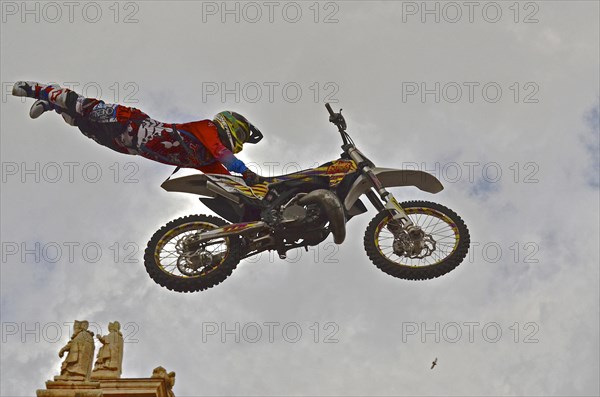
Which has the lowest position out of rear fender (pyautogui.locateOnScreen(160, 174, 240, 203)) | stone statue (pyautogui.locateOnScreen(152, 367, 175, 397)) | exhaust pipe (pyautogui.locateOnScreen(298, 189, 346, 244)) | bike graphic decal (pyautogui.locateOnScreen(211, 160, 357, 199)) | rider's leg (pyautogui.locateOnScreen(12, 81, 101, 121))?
stone statue (pyautogui.locateOnScreen(152, 367, 175, 397))

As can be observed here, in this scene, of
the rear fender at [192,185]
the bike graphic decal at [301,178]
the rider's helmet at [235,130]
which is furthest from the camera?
the rider's helmet at [235,130]

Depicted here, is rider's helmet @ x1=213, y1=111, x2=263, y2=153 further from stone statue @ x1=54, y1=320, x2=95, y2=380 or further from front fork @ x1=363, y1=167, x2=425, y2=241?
stone statue @ x1=54, y1=320, x2=95, y2=380

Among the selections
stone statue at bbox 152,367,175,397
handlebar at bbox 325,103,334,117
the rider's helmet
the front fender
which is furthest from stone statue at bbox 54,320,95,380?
handlebar at bbox 325,103,334,117

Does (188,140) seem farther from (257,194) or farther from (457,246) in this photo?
(457,246)

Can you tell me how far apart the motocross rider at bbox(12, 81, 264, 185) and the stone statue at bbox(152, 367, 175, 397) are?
5.32m

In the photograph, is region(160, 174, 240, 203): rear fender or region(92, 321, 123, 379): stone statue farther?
region(92, 321, 123, 379): stone statue

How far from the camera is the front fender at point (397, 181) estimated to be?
28906mm

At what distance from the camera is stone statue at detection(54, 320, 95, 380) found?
30797 mm

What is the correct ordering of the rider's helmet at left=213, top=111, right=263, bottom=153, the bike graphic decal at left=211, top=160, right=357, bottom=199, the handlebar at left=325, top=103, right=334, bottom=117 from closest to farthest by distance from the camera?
the bike graphic decal at left=211, top=160, right=357, bottom=199, the handlebar at left=325, top=103, right=334, bottom=117, the rider's helmet at left=213, top=111, right=263, bottom=153

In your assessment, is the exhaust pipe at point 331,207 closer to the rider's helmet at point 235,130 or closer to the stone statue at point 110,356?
the rider's helmet at point 235,130

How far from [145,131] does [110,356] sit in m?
6.06

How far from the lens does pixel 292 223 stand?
1109 inches

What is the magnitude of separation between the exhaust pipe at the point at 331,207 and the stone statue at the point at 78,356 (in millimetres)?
6865

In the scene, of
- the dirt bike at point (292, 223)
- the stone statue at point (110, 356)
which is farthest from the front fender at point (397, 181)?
the stone statue at point (110, 356)
